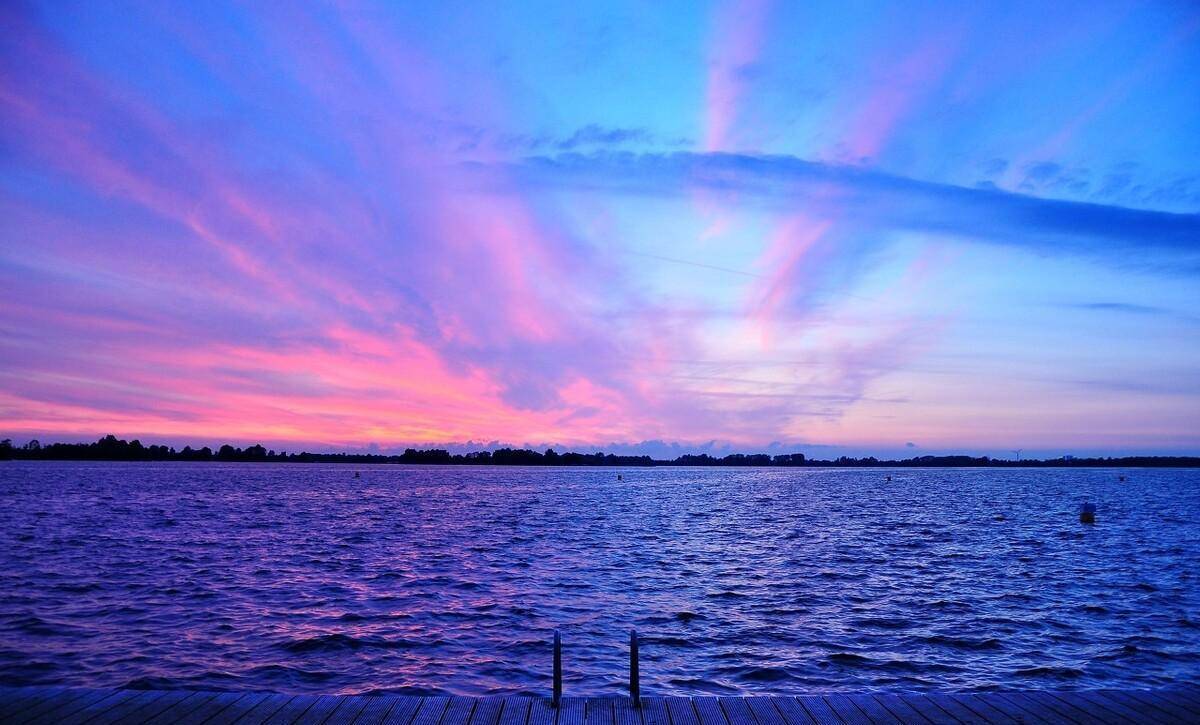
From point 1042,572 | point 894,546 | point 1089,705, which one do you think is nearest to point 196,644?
point 1089,705

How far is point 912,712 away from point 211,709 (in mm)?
9376

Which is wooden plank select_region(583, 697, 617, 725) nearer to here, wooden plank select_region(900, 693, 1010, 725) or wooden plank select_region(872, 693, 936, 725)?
wooden plank select_region(872, 693, 936, 725)

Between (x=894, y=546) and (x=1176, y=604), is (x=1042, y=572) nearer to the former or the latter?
(x=1176, y=604)

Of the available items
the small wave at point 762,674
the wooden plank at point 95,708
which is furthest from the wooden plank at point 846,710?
the wooden plank at point 95,708

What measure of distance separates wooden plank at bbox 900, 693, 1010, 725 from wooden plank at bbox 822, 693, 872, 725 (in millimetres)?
913

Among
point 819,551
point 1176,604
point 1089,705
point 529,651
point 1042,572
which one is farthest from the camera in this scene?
point 819,551

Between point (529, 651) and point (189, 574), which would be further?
point (189, 574)

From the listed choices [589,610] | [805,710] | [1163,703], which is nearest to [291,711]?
[805,710]

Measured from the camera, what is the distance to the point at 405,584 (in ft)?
103

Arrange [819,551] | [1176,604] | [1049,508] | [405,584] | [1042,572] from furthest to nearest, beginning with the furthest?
[1049,508]
[819,551]
[1042,572]
[405,584]
[1176,604]

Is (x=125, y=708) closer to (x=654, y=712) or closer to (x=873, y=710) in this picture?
(x=654, y=712)

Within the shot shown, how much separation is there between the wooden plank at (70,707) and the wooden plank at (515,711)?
17.7 ft

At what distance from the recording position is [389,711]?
10633mm

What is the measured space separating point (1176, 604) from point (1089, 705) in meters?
22.2
